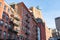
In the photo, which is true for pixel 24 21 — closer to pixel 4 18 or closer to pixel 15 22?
pixel 15 22

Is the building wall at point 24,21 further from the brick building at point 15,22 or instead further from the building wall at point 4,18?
the building wall at point 4,18

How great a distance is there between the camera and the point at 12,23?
44.6 m

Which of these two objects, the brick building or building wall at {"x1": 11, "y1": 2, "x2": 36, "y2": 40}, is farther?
building wall at {"x1": 11, "y1": 2, "x2": 36, "y2": 40}

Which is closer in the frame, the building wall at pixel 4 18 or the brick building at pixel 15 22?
the building wall at pixel 4 18

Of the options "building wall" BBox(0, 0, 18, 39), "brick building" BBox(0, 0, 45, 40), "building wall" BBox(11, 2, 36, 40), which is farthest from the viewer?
"building wall" BBox(11, 2, 36, 40)

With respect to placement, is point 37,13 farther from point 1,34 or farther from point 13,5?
point 1,34

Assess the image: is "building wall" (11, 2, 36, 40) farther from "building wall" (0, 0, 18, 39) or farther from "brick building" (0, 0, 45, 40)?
"building wall" (0, 0, 18, 39)

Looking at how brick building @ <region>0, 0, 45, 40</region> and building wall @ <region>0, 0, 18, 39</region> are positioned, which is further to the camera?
brick building @ <region>0, 0, 45, 40</region>

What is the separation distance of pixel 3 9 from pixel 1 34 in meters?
8.20

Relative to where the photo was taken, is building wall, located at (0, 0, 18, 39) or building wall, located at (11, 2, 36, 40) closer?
building wall, located at (0, 0, 18, 39)

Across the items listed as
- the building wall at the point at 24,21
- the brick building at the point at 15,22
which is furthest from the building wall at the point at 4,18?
the building wall at the point at 24,21

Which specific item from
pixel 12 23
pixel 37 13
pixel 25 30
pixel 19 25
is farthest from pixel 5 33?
pixel 37 13

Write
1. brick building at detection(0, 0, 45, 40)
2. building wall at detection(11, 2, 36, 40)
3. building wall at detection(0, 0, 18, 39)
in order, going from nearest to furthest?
building wall at detection(0, 0, 18, 39) < brick building at detection(0, 0, 45, 40) < building wall at detection(11, 2, 36, 40)

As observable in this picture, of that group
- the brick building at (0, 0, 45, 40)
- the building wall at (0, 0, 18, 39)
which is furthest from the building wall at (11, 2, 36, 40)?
the building wall at (0, 0, 18, 39)
